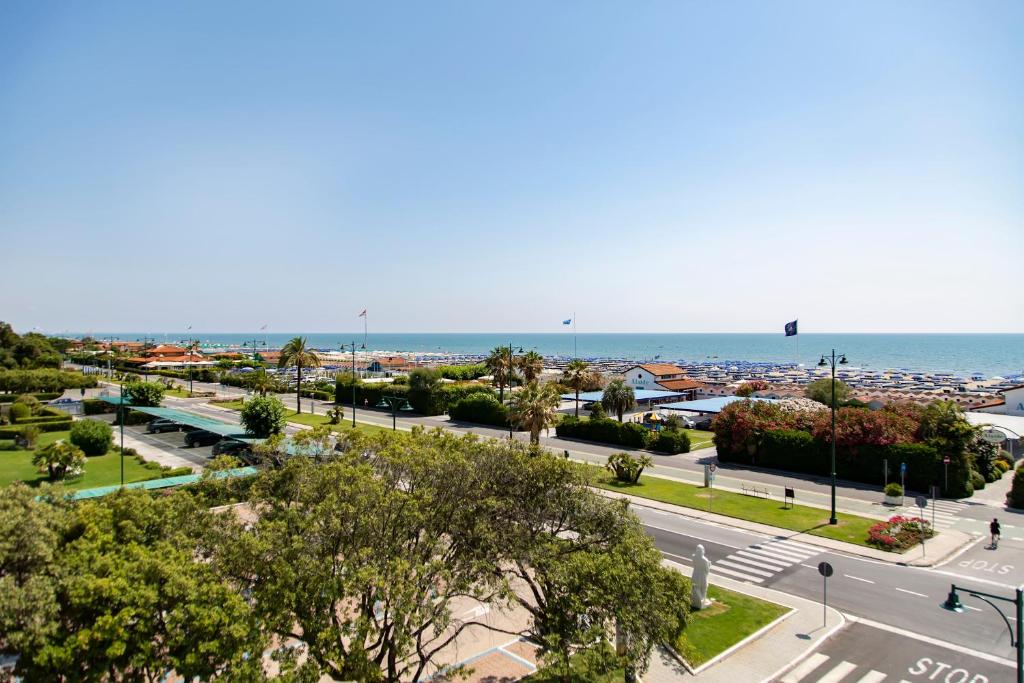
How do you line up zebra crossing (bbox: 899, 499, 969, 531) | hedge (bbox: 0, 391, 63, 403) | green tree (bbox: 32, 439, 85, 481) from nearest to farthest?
1. zebra crossing (bbox: 899, 499, 969, 531)
2. green tree (bbox: 32, 439, 85, 481)
3. hedge (bbox: 0, 391, 63, 403)

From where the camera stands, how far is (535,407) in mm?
38500

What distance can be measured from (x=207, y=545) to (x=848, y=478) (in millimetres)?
40034

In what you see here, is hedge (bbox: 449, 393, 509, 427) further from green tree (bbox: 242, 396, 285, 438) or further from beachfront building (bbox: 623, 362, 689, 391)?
beachfront building (bbox: 623, 362, 689, 391)

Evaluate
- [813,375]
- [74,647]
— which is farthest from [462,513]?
[813,375]

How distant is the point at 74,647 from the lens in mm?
9477

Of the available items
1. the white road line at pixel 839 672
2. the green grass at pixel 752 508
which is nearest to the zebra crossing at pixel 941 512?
the green grass at pixel 752 508

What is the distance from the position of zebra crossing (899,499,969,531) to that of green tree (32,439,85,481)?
4947cm

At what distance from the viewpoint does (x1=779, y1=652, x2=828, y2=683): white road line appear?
15812 millimetres

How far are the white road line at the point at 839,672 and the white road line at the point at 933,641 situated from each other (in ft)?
9.74

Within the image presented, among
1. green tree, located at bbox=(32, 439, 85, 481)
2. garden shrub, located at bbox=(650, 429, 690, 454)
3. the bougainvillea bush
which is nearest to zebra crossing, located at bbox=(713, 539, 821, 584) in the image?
the bougainvillea bush

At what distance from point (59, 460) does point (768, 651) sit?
4010 cm

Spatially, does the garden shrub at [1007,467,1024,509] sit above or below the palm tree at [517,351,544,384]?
below

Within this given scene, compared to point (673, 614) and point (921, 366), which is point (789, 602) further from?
point (921, 366)

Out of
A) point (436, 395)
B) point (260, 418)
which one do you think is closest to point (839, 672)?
point (260, 418)
